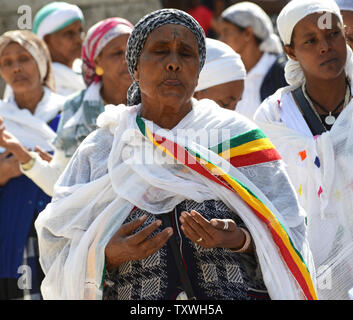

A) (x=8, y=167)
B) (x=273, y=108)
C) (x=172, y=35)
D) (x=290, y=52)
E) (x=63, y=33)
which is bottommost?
(x=172, y=35)

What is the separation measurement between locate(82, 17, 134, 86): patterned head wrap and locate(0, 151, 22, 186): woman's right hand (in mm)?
777

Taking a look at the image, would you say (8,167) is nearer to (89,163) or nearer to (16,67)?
Answer: (16,67)

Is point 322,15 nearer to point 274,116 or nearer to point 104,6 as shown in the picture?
point 274,116

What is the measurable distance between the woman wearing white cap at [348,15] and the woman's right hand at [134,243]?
2281 mm

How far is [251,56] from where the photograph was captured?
26.2ft

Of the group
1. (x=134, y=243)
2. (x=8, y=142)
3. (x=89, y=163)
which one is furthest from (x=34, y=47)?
(x=134, y=243)

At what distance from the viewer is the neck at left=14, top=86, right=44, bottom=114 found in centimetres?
695

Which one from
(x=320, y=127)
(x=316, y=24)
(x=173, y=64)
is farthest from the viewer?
(x=316, y=24)

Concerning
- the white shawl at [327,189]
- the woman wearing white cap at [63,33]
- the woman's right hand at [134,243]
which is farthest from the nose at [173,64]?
the woman wearing white cap at [63,33]

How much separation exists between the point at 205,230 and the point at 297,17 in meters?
2.03

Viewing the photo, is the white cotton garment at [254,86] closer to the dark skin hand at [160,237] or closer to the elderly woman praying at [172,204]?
the elderly woman praying at [172,204]

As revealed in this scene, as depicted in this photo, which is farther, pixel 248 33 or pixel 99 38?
pixel 248 33

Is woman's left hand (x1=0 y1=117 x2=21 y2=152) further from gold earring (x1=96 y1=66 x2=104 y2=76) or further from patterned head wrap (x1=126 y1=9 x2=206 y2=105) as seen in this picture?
patterned head wrap (x1=126 y1=9 x2=206 y2=105)

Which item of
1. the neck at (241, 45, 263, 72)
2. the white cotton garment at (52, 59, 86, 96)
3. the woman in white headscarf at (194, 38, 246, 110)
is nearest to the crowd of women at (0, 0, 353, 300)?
the woman in white headscarf at (194, 38, 246, 110)
